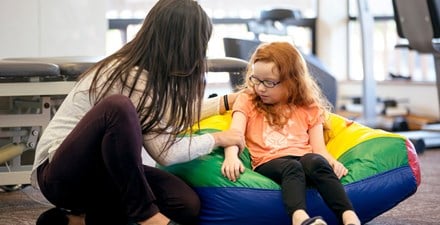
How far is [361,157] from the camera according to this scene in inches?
89.1

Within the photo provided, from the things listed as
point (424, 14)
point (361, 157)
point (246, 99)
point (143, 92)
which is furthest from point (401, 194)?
point (424, 14)

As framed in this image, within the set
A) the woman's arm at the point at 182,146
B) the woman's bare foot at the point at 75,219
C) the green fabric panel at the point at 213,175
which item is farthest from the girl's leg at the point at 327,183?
the woman's bare foot at the point at 75,219

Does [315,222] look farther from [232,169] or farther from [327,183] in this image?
[232,169]

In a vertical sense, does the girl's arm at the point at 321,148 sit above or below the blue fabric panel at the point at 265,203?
above

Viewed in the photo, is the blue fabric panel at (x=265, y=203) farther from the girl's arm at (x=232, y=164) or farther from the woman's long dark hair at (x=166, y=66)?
the woman's long dark hair at (x=166, y=66)

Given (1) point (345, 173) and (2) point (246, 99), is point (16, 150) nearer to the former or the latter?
(2) point (246, 99)

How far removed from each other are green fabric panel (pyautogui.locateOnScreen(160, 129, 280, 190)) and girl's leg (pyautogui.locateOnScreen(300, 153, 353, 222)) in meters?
0.11

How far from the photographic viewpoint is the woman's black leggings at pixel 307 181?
1979mm

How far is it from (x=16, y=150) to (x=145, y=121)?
105 cm

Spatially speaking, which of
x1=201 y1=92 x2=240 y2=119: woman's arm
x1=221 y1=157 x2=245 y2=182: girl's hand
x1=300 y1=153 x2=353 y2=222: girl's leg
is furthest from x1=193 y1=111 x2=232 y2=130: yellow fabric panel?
x1=300 y1=153 x2=353 y2=222: girl's leg

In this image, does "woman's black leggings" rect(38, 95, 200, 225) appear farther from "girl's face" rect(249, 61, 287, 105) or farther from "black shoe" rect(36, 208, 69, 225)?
"girl's face" rect(249, 61, 287, 105)

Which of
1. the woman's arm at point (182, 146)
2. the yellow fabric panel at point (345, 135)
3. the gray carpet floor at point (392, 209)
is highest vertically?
the woman's arm at point (182, 146)

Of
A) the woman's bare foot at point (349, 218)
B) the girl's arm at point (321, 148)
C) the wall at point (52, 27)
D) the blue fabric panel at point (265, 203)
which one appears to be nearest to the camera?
the woman's bare foot at point (349, 218)

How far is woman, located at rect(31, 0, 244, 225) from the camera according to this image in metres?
1.86
